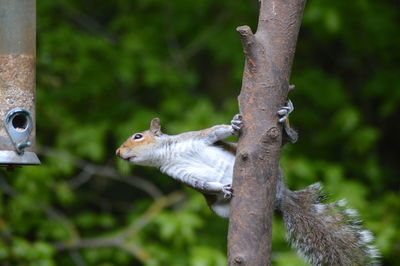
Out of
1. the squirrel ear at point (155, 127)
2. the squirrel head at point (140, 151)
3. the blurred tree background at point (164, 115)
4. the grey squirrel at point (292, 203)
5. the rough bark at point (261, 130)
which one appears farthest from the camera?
the blurred tree background at point (164, 115)

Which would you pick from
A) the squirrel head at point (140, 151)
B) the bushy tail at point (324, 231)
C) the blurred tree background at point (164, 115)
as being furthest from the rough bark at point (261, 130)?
the blurred tree background at point (164, 115)

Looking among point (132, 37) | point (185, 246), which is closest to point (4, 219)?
point (185, 246)

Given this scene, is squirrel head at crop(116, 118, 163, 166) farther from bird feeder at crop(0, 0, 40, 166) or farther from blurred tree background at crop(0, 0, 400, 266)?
blurred tree background at crop(0, 0, 400, 266)

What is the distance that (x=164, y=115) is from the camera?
5.04 meters

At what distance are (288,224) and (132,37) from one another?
8.60ft

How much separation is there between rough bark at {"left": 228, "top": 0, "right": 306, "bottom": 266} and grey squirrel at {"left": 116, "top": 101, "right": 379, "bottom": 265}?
1.52 feet

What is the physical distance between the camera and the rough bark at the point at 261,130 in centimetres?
216

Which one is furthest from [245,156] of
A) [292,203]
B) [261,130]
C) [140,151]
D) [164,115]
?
[164,115]

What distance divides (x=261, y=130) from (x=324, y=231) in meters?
0.74

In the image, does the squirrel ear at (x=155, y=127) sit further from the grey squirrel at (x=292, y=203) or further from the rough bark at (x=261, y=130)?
the rough bark at (x=261, y=130)

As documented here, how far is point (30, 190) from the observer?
4.54m

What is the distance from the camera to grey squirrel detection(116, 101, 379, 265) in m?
2.72

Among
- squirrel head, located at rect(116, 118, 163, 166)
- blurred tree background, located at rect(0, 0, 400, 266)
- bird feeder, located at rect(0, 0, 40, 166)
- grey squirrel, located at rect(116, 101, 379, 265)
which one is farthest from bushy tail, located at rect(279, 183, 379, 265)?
blurred tree background, located at rect(0, 0, 400, 266)

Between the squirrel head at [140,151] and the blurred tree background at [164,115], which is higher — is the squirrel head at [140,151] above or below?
below
